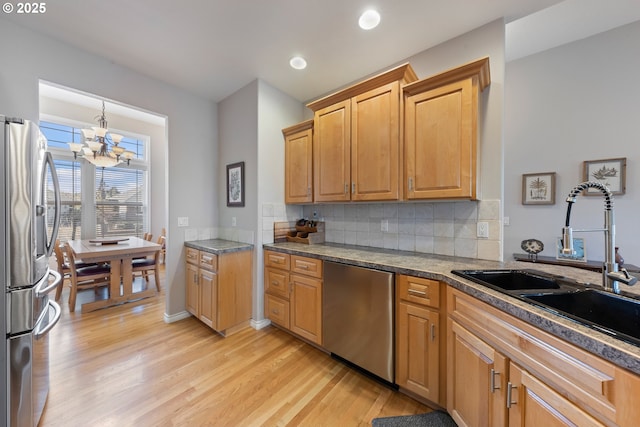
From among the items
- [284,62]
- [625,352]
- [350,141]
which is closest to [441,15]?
[350,141]

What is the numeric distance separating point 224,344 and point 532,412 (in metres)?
2.30

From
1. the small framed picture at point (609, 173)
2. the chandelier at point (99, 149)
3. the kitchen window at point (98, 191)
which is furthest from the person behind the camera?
the kitchen window at point (98, 191)

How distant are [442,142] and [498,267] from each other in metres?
0.95

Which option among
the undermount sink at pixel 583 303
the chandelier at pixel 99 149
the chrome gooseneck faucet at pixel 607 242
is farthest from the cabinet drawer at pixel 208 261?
the chrome gooseneck faucet at pixel 607 242

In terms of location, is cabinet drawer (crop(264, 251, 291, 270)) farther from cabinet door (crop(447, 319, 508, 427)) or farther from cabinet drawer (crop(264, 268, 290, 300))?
cabinet door (crop(447, 319, 508, 427))

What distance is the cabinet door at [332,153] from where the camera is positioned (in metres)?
2.26

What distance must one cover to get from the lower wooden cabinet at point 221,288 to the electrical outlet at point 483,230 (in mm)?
2217

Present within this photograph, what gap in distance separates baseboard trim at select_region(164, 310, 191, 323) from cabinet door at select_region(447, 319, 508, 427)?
2.80 metres

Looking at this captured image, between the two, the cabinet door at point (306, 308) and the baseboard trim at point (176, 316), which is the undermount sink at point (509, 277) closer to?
the cabinet door at point (306, 308)

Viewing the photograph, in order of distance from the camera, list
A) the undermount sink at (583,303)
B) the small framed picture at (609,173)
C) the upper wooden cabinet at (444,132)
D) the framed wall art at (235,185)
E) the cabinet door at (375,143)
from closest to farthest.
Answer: the undermount sink at (583,303) → the upper wooden cabinet at (444,132) → the cabinet door at (375,143) → the small framed picture at (609,173) → the framed wall art at (235,185)

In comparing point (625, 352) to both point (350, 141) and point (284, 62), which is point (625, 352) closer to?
point (350, 141)

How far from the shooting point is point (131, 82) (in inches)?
97.1

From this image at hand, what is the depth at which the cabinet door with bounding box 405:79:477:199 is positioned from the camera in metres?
1.67

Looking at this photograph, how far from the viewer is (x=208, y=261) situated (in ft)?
8.21
